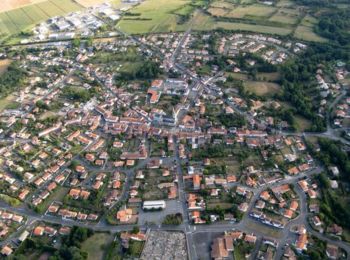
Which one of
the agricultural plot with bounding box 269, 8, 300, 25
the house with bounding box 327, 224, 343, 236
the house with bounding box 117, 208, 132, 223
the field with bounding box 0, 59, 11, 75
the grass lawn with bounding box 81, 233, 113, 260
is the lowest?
the grass lawn with bounding box 81, 233, 113, 260

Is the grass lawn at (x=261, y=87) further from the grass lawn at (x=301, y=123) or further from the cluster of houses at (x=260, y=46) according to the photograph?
the grass lawn at (x=301, y=123)

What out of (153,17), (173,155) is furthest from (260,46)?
(173,155)

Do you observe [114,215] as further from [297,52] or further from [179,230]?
[297,52]

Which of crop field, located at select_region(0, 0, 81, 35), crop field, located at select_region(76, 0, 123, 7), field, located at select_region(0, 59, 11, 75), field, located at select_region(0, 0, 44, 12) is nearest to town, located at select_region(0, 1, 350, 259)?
field, located at select_region(0, 59, 11, 75)

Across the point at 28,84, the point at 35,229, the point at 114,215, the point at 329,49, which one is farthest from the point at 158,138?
the point at 329,49

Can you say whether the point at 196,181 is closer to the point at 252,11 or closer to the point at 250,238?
the point at 250,238

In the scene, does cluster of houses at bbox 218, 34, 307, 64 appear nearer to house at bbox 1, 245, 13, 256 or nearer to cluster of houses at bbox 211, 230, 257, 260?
cluster of houses at bbox 211, 230, 257, 260

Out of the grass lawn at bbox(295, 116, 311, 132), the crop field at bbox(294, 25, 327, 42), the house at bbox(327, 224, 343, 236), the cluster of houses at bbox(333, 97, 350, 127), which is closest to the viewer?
the house at bbox(327, 224, 343, 236)
